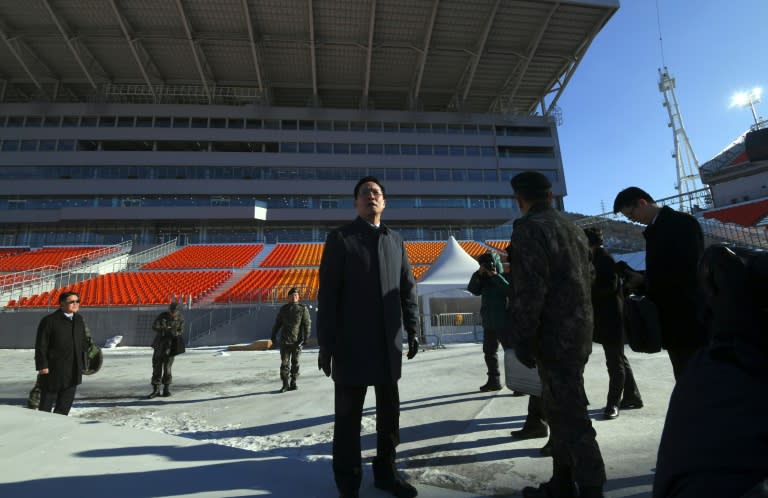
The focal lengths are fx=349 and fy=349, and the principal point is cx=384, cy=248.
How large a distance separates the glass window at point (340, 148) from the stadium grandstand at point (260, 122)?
0.20m

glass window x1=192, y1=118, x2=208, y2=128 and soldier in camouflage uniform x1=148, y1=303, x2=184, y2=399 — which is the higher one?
glass window x1=192, y1=118, x2=208, y2=128

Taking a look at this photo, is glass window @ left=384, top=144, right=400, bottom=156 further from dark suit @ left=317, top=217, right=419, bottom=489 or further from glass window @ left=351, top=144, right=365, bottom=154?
dark suit @ left=317, top=217, right=419, bottom=489

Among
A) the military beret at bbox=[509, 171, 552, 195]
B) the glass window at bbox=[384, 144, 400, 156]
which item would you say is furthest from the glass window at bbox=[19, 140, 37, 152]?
the military beret at bbox=[509, 171, 552, 195]

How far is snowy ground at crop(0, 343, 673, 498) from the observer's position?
2.35 meters

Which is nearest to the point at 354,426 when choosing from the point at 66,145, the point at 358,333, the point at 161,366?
the point at 358,333

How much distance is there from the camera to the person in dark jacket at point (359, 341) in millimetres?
2244

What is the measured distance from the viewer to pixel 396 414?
2.49m

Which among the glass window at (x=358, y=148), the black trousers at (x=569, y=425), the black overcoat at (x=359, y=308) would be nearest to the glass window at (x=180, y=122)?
the glass window at (x=358, y=148)

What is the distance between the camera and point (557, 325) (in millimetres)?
2072

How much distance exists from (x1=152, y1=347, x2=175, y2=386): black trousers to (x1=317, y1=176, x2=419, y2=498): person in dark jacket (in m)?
5.06

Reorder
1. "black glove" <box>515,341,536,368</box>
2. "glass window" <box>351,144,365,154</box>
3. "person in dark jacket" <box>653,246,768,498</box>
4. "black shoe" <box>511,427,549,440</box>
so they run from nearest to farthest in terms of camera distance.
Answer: "person in dark jacket" <box>653,246,768,498</box>
"black glove" <box>515,341,536,368</box>
"black shoe" <box>511,427,549,440</box>
"glass window" <box>351,144,365,154</box>

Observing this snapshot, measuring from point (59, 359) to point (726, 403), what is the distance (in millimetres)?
6092

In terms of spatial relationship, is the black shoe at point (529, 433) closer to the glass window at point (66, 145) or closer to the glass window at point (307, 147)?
the glass window at point (307, 147)

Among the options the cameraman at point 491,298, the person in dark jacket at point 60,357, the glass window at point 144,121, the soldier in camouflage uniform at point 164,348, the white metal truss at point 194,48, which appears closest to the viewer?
the person in dark jacket at point 60,357
